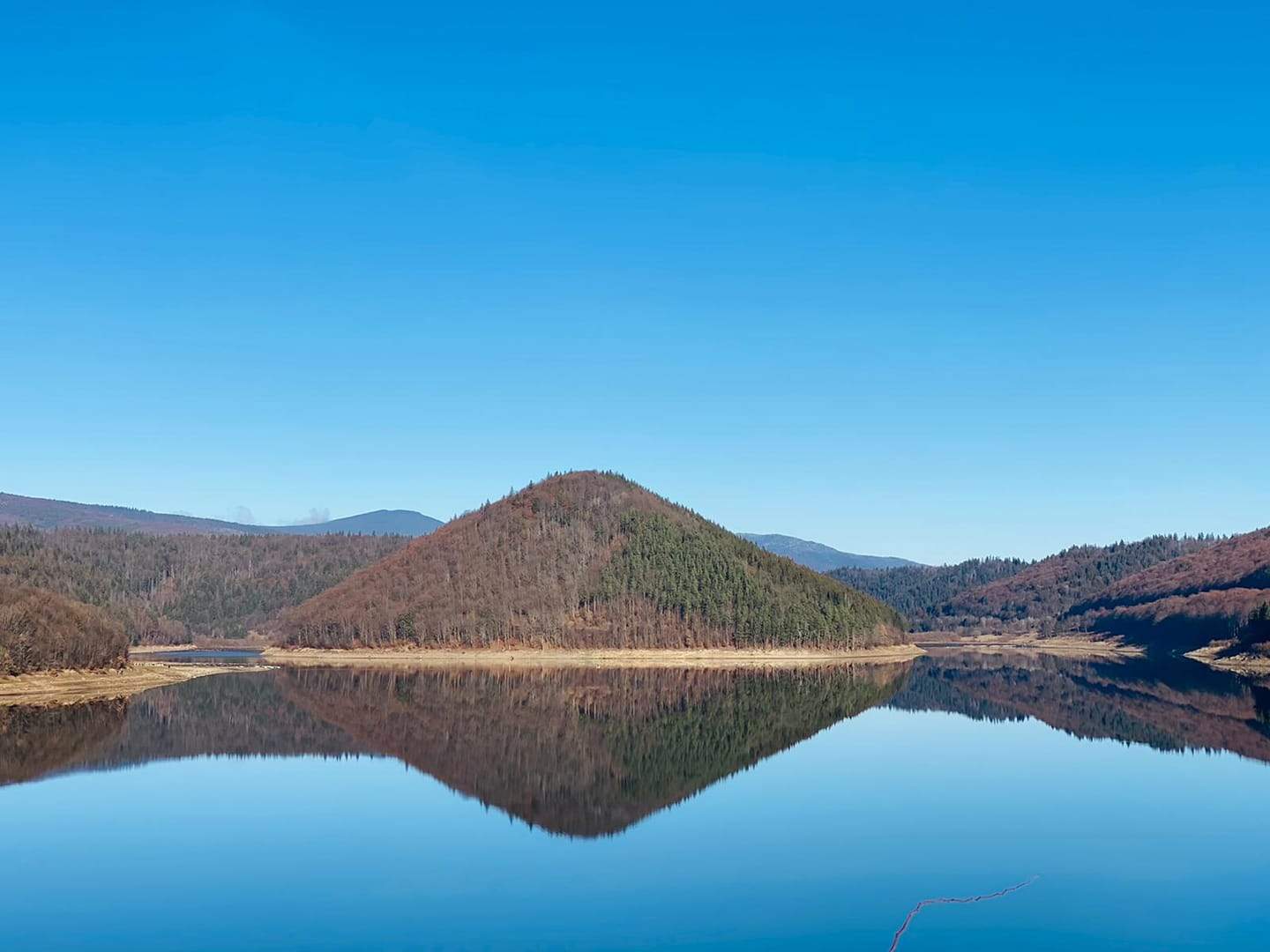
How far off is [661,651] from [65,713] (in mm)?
109502

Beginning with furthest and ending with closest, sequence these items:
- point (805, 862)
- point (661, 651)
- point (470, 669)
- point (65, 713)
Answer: point (661, 651)
point (470, 669)
point (65, 713)
point (805, 862)

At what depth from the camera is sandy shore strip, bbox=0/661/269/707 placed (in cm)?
9806

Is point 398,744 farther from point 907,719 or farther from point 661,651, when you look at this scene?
point 661,651

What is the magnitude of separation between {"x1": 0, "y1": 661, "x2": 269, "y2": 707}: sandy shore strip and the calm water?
34.0 ft

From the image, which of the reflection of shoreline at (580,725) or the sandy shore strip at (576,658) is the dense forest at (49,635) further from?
the sandy shore strip at (576,658)

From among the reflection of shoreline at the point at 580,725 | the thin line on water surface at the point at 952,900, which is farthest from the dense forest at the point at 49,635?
the thin line on water surface at the point at 952,900

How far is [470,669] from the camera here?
159 m

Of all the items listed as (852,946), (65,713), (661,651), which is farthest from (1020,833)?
(661,651)

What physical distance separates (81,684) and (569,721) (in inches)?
2179

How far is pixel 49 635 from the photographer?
11006 centimetres

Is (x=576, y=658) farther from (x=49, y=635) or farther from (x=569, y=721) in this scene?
(x=569, y=721)

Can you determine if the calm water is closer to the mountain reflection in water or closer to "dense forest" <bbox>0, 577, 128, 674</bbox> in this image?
the mountain reflection in water

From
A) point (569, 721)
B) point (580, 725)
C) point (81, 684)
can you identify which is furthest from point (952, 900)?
point (81, 684)

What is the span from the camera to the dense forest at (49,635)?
10456 cm
